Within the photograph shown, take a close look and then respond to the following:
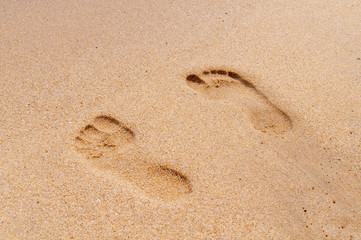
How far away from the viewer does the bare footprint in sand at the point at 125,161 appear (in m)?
1.48

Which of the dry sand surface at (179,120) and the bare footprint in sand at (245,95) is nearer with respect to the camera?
the dry sand surface at (179,120)

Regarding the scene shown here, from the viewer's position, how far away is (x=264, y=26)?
2289 millimetres

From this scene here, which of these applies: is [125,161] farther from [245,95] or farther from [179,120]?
[245,95]

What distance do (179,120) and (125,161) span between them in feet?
1.21

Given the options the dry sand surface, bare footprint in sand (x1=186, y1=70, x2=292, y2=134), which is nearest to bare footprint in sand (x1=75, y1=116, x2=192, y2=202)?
the dry sand surface

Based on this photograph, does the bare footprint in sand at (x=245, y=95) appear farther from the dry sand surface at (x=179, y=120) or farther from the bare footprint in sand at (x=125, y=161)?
the bare footprint in sand at (x=125, y=161)

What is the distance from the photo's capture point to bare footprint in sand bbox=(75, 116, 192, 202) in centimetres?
148

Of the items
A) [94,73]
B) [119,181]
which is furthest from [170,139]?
[94,73]

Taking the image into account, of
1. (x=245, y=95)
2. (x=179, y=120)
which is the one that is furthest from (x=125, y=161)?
(x=245, y=95)

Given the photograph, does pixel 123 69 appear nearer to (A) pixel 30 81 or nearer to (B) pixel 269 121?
(A) pixel 30 81

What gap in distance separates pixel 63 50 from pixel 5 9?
669 millimetres

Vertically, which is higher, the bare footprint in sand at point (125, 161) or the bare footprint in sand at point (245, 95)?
the bare footprint in sand at point (245, 95)

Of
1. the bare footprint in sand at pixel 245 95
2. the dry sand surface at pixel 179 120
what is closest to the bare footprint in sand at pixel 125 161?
the dry sand surface at pixel 179 120

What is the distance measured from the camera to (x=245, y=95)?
1.85 meters
